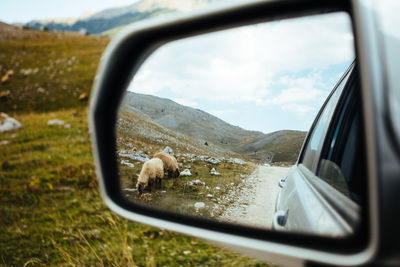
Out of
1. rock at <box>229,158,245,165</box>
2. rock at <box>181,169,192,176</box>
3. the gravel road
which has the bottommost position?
the gravel road

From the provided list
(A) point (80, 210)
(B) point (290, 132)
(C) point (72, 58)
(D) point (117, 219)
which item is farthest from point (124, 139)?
(C) point (72, 58)

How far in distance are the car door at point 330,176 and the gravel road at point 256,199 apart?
0.25 ft

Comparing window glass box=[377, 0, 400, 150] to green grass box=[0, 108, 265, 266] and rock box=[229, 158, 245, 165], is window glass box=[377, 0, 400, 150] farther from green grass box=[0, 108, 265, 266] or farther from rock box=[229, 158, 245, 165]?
green grass box=[0, 108, 265, 266]

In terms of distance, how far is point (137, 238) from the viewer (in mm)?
4578

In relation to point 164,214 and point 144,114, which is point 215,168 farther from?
point 144,114

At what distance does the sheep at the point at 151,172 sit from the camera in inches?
64.1

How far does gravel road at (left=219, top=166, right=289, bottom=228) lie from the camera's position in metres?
1.33

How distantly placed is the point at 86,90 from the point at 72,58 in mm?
23751

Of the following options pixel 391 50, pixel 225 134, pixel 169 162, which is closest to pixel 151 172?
pixel 169 162

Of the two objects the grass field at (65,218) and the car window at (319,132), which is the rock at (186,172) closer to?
the car window at (319,132)


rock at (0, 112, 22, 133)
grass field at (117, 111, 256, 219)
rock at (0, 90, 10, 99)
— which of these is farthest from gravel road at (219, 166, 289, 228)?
rock at (0, 90, 10, 99)

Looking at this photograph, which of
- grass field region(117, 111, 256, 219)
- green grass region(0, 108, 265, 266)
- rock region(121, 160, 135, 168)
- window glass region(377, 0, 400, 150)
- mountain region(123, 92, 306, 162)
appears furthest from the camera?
green grass region(0, 108, 265, 266)

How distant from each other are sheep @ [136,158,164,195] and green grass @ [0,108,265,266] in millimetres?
2059

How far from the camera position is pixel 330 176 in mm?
1612
